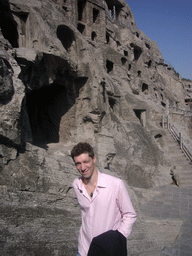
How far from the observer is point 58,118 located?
873cm

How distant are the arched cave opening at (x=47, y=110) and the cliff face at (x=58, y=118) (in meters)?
0.04

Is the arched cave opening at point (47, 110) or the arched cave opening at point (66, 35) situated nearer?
the arched cave opening at point (47, 110)

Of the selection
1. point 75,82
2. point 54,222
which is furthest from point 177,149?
point 54,222

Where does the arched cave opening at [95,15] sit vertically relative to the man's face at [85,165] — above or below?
above

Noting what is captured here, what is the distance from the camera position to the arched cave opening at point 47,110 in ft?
28.0

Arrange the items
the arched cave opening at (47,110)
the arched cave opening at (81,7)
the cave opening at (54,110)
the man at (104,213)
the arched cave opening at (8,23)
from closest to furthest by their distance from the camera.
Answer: the man at (104,213) < the arched cave opening at (8,23) < the cave opening at (54,110) < the arched cave opening at (47,110) < the arched cave opening at (81,7)

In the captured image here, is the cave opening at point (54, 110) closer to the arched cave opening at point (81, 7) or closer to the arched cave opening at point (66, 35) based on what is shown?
the arched cave opening at point (66, 35)

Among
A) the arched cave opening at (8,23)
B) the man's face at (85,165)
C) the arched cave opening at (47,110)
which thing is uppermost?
the arched cave opening at (8,23)

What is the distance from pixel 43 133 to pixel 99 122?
3.01 metres

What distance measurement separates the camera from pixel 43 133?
9609mm

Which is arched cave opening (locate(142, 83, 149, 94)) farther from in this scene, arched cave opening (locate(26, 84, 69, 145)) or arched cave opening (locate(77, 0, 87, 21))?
arched cave opening (locate(26, 84, 69, 145))

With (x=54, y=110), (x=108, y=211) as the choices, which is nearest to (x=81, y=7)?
(x=54, y=110)

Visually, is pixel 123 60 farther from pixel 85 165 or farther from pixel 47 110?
pixel 85 165

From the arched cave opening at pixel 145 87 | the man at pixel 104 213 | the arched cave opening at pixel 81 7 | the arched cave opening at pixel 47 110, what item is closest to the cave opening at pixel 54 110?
the arched cave opening at pixel 47 110
